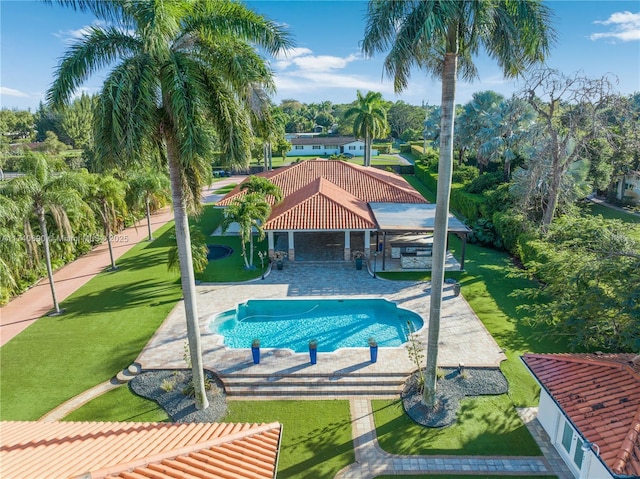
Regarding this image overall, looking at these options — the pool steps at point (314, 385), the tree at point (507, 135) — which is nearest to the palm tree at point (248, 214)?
the pool steps at point (314, 385)

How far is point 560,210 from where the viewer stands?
92.4 feet

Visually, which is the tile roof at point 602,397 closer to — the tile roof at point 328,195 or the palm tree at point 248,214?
the tile roof at point 328,195

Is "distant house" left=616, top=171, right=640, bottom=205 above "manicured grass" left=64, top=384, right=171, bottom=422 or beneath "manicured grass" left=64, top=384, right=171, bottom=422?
above

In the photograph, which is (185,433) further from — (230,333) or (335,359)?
(230,333)

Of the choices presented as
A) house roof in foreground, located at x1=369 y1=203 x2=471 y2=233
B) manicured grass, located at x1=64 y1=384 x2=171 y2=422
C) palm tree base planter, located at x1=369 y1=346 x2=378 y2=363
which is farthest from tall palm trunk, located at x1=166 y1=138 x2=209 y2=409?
house roof in foreground, located at x1=369 y1=203 x2=471 y2=233

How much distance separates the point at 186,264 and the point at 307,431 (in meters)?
6.24

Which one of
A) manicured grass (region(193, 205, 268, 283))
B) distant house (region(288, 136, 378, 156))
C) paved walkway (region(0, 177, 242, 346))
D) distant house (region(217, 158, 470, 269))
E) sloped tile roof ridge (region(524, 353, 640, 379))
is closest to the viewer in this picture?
sloped tile roof ridge (region(524, 353, 640, 379))

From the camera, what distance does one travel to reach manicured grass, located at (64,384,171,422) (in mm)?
12985

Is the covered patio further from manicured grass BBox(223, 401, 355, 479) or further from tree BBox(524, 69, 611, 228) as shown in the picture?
manicured grass BBox(223, 401, 355, 479)

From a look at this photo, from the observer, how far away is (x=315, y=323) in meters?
19.2

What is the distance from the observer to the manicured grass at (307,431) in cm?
1117

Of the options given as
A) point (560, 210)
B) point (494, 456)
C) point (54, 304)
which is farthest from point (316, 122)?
point (494, 456)

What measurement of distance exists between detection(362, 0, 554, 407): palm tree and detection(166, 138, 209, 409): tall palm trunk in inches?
243

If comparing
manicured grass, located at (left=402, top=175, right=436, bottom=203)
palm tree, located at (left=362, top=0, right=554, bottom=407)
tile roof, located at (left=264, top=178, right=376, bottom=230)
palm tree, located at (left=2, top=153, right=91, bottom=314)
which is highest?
palm tree, located at (left=362, top=0, right=554, bottom=407)
